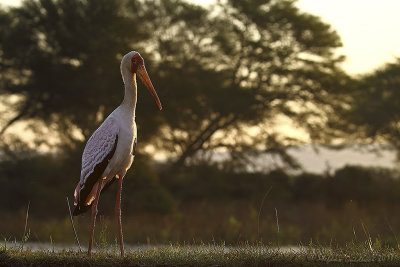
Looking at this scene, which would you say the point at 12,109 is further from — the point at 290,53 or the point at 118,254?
the point at 118,254

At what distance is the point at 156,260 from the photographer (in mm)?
6215

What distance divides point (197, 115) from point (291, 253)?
18.9 metres

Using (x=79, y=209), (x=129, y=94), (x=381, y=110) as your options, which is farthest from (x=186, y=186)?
(x=129, y=94)

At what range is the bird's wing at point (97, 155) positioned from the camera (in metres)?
6.65

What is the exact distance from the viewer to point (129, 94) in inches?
270

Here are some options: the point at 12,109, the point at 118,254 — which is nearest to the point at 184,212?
the point at 12,109

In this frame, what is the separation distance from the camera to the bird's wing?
21.8 feet

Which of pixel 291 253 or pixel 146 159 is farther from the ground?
pixel 146 159

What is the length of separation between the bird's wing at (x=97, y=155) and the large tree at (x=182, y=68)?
15982mm

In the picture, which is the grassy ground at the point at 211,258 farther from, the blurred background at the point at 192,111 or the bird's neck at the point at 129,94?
the blurred background at the point at 192,111

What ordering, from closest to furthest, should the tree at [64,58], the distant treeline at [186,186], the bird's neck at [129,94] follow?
the bird's neck at [129,94]
the distant treeline at [186,186]
the tree at [64,58]

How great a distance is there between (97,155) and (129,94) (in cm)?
75

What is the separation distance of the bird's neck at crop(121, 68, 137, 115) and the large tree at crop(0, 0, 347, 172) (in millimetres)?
15826

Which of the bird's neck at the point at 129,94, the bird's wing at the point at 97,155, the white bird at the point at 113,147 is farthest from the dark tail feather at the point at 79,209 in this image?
the bird's neck at the point at 129,94
